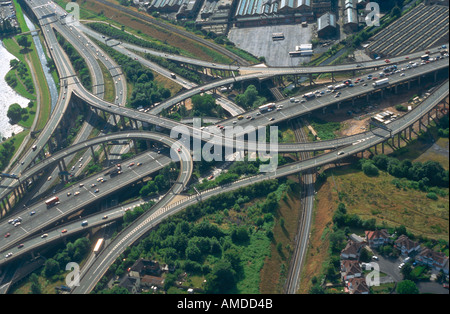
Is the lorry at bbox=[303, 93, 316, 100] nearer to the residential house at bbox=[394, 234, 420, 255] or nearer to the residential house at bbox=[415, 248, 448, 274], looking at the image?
the residential house at bbox=[394, 234, 420, 255]

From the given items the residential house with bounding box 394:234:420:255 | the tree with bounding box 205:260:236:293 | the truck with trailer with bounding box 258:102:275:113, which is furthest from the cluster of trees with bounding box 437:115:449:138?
the tree with bounding box 205:260:236:293

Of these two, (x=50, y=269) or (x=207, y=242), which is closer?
(x=207, y=242)

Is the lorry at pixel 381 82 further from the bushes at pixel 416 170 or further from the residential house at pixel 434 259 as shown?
the residential house at pixel 434 259

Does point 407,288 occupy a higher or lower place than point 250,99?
lower

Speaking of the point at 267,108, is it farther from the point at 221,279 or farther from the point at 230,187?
the point at 221,279

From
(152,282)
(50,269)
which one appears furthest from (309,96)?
(50,269)
